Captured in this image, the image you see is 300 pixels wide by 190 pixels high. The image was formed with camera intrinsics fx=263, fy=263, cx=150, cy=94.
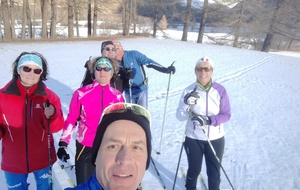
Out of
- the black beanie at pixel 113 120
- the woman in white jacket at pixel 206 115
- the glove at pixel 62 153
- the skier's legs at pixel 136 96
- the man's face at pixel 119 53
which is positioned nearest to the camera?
the black beanie at pixel 113 120

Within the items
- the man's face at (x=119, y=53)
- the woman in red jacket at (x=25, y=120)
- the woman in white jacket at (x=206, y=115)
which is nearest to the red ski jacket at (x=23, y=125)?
the woman in red jacket at (x=25, y=120)

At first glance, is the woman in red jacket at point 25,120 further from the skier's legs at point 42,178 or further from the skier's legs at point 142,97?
the skier's legs at point 142,97

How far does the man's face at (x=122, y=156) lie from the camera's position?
4.47ft

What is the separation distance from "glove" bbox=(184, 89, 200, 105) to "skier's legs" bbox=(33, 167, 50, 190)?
1.77 metres

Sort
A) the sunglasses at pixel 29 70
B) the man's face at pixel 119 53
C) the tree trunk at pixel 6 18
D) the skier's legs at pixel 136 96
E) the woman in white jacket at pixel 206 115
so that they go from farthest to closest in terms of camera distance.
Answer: the tree trunk at pixel 6 18 → the skier's legs at pixel 136 96 → the man's face at pixel 119 53 → the woman in white jacket at pixel 206 115 → the sunglasses at pixel 29 70

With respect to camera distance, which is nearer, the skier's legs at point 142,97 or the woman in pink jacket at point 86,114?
the woman in pink jacket at point 86,114

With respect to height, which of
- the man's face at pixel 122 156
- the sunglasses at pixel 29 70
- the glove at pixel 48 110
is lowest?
the glove at pixel 48 110

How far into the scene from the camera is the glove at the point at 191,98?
3.19 metres

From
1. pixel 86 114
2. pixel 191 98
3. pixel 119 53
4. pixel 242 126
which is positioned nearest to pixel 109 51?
pixel 119 53

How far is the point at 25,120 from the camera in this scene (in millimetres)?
2605

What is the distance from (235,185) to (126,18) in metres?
32.6

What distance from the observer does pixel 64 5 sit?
31438mm

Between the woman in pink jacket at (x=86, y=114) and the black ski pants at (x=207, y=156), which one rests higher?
the woman in pink jacket at (x=86, y=114)

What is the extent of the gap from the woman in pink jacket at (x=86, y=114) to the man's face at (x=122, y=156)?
1389mm
